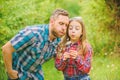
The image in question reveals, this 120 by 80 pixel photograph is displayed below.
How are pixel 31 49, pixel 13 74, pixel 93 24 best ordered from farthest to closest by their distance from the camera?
1. pixel 93 24
2. pixel 13 74
3. pixel 31 49

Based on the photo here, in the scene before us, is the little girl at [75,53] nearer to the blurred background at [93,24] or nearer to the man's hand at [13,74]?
the man's hand at [13,74]

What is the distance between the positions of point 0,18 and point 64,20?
2093 mm

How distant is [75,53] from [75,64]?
6.0 inches

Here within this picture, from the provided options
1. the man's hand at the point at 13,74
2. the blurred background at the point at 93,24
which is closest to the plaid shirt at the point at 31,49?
the man's hand at the point at 13,74

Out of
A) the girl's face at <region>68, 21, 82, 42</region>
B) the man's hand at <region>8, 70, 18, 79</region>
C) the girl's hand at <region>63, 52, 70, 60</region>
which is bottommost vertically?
the man's hand at <region>8, 70, 18, 79</region>

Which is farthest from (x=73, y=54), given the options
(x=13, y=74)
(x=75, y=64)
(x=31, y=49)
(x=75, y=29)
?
(x=13, y=74)

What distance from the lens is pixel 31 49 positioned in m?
4.45

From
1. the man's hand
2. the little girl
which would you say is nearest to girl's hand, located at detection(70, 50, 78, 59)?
the little girl

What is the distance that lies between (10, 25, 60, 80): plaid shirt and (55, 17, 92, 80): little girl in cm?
12

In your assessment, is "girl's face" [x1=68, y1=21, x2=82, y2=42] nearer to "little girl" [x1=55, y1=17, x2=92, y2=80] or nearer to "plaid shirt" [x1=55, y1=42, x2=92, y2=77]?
"little girl" [x1=55, y1=17, x2=92, y2=80]

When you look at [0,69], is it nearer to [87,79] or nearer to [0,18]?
[0,18]

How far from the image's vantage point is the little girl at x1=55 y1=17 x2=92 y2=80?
449 cm

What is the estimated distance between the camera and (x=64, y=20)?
14.4 ft

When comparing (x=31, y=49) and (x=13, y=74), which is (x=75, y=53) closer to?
(x=31, y=49)
